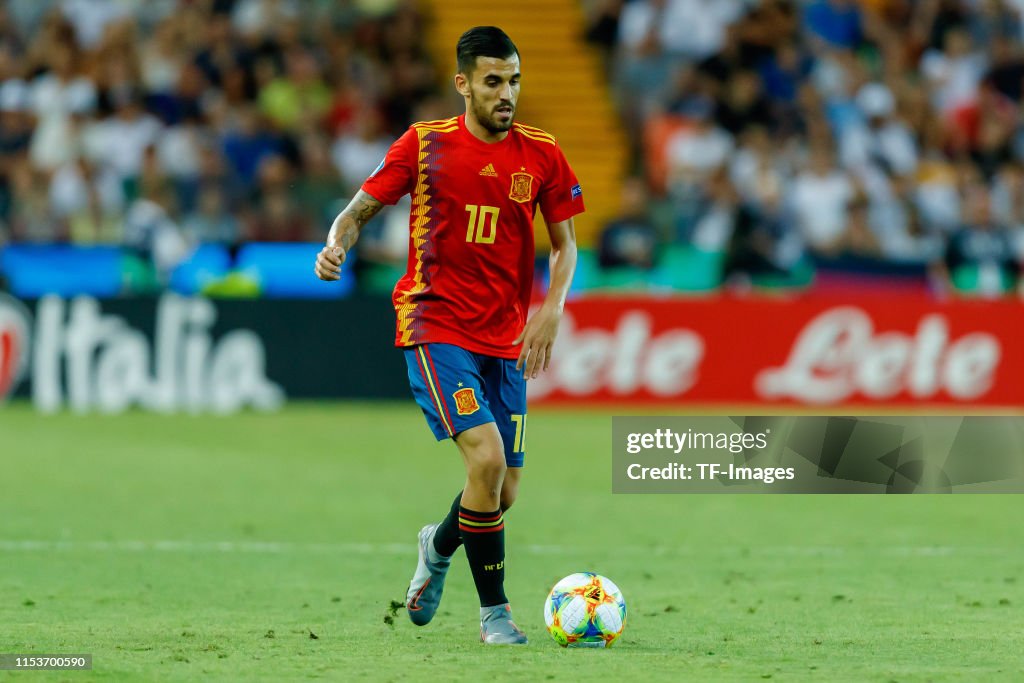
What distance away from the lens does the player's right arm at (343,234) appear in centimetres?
662

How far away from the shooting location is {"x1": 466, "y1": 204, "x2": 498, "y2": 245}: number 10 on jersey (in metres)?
6.93

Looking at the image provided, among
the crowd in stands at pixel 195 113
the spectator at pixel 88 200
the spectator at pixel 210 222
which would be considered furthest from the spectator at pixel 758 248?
the spectator at pixel 88 200

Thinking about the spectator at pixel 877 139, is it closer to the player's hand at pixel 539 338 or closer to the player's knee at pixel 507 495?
the player's knee at pixel 507 495

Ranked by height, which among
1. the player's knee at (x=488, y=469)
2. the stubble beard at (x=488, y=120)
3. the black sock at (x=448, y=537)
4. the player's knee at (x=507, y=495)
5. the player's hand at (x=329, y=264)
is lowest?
the black sock at (x=448, y=537)

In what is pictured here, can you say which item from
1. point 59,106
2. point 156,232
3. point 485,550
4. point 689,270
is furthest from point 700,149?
point 485,550

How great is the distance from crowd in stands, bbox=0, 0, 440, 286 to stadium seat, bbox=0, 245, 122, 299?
1.48 feet

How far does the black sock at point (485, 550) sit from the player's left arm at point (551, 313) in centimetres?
60

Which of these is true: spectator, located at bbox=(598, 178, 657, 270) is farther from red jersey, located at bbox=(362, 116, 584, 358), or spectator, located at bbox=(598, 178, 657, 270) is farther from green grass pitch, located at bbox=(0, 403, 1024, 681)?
red jersey, located at bbox=(362, 116, 584, 358)

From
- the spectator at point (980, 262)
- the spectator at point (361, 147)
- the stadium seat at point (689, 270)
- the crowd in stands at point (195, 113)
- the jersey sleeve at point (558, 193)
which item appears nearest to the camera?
the jersey sleeve at point (558, 193)

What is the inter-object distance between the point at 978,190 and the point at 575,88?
578 cm

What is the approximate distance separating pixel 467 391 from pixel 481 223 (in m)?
0.69

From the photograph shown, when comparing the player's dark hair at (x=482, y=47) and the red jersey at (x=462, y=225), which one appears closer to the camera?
the player's dark hair at (x=482, y=47)

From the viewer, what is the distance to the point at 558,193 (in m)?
7.06

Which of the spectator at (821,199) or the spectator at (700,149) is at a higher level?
the spectator at (700,149)
